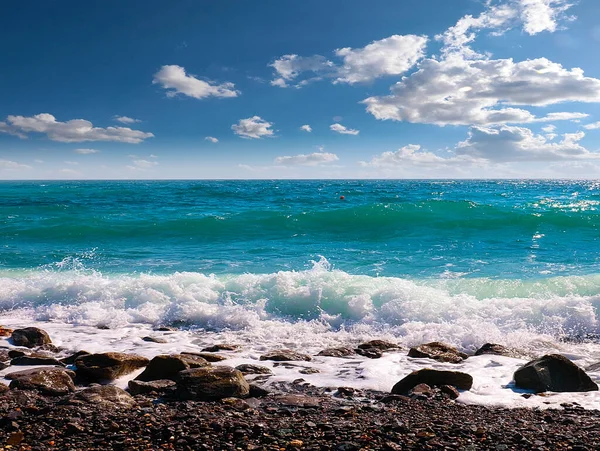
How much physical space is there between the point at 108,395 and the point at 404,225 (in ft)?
69.6

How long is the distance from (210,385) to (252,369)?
48.4 inches

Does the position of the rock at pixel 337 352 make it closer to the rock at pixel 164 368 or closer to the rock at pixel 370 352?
the rock at pixel 370 352

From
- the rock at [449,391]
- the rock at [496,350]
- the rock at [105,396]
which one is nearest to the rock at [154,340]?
the rock at [105,396]

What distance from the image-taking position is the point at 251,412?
4695mm

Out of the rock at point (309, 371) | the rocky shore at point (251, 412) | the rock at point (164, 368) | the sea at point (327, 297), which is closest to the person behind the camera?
the rocky shore at point (251, 412)

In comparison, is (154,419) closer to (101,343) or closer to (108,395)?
(108,395)

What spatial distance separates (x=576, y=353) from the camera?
749 cm

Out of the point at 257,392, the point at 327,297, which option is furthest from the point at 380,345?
the point at 257,392

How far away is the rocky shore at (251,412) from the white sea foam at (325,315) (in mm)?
418

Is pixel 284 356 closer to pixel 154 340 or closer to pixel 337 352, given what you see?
pixel 337 352

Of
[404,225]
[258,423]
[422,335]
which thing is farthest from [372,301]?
[404,225]

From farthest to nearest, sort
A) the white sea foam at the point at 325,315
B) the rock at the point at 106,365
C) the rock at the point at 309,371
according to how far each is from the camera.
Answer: the white sea foam at the point at 325,315
the rock at the point at 309,371
the rock at the point at 106,365

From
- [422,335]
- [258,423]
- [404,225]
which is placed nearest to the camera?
[258,423]

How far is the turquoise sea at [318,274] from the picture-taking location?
9.51m
